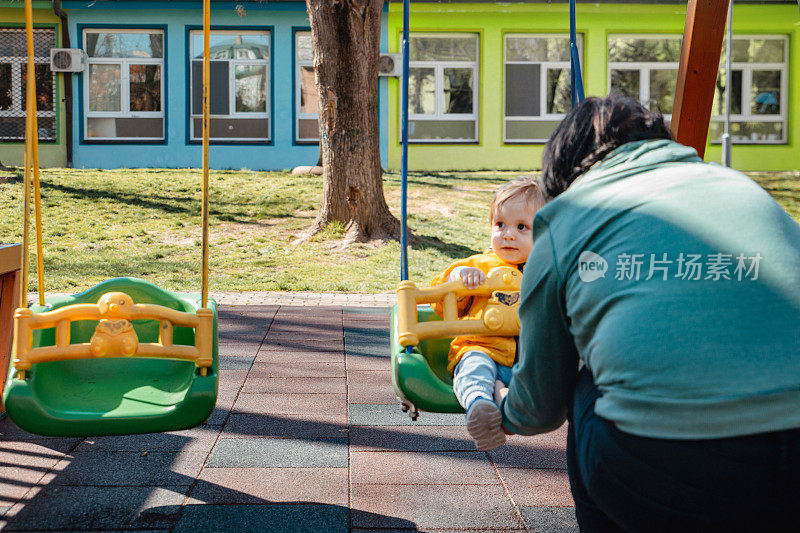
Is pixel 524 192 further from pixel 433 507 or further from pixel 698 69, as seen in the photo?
pixel 433 507

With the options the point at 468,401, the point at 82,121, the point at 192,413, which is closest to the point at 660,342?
the point at 468,401

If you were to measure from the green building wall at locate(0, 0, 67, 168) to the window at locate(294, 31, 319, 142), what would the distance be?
190 inches

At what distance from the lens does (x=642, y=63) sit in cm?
1762

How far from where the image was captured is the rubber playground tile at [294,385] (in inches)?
177

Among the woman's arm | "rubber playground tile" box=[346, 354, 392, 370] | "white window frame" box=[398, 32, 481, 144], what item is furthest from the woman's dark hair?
"white window frame" box=[398, 32, 481, 144]

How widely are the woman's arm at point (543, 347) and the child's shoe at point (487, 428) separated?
160mm

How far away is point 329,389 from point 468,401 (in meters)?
2.35

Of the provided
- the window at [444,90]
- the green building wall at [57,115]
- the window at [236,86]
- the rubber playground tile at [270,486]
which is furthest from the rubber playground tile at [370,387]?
the green building wall at [57,115]

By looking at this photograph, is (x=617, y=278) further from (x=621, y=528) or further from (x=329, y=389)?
(x=329, y=389)

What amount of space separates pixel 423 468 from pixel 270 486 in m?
0.63

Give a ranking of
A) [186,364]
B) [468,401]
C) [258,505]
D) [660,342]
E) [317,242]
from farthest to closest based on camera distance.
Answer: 1. [317,242]
2. [186,364]
3. [258,505]
4. [468,401]
5. [660,342]

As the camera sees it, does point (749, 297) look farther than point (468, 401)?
No

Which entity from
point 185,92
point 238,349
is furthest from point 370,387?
point 185,92

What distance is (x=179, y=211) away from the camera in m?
11.4
